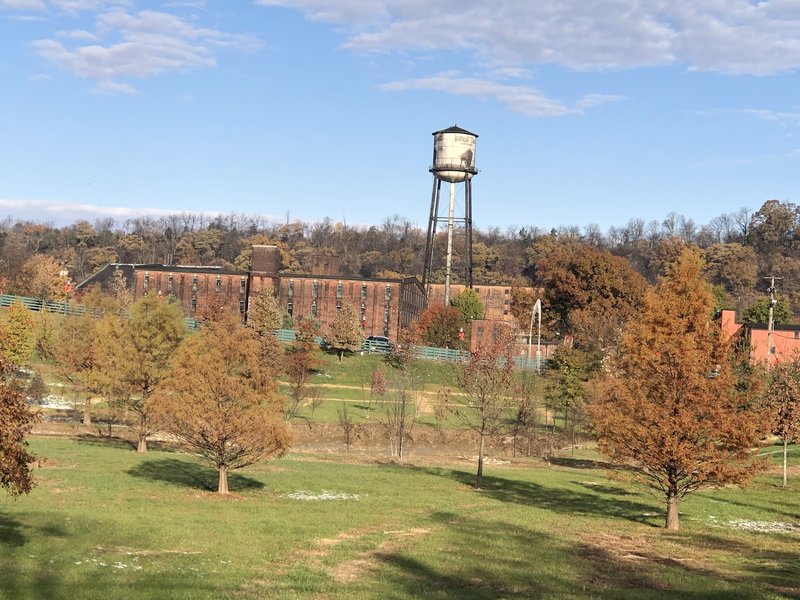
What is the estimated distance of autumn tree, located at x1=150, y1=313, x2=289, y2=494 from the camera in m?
33.0

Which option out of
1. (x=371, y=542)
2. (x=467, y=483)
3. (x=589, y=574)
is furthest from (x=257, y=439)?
(x=589, y=574)

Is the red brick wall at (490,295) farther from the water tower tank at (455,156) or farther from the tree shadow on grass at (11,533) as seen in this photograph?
the tree shadow on grass at (11,533)

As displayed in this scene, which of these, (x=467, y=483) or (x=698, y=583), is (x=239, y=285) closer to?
(x=467, y=483)

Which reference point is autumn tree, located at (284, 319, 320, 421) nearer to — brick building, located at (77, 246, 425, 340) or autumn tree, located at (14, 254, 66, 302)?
brick building, located at (77, 246, 425, 340)

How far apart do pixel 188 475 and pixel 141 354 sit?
10478 millimetres

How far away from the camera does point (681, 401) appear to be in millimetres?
30062

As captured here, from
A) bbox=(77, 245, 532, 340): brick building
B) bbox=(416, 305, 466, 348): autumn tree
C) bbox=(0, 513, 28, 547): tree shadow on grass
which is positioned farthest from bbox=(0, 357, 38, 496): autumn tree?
bbox=(77, 245, 532, 340): brick building

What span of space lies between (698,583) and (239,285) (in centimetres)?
9993

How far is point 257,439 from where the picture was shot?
33.2 meters

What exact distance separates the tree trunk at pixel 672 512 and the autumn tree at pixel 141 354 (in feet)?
84.7

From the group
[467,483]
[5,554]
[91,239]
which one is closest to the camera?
[5,554]

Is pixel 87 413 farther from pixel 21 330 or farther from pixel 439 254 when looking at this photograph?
pixel 439 254

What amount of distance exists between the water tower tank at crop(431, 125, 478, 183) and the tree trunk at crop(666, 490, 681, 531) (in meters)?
86.8

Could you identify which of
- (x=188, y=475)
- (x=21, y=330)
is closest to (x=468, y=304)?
(x=21, y=330)
